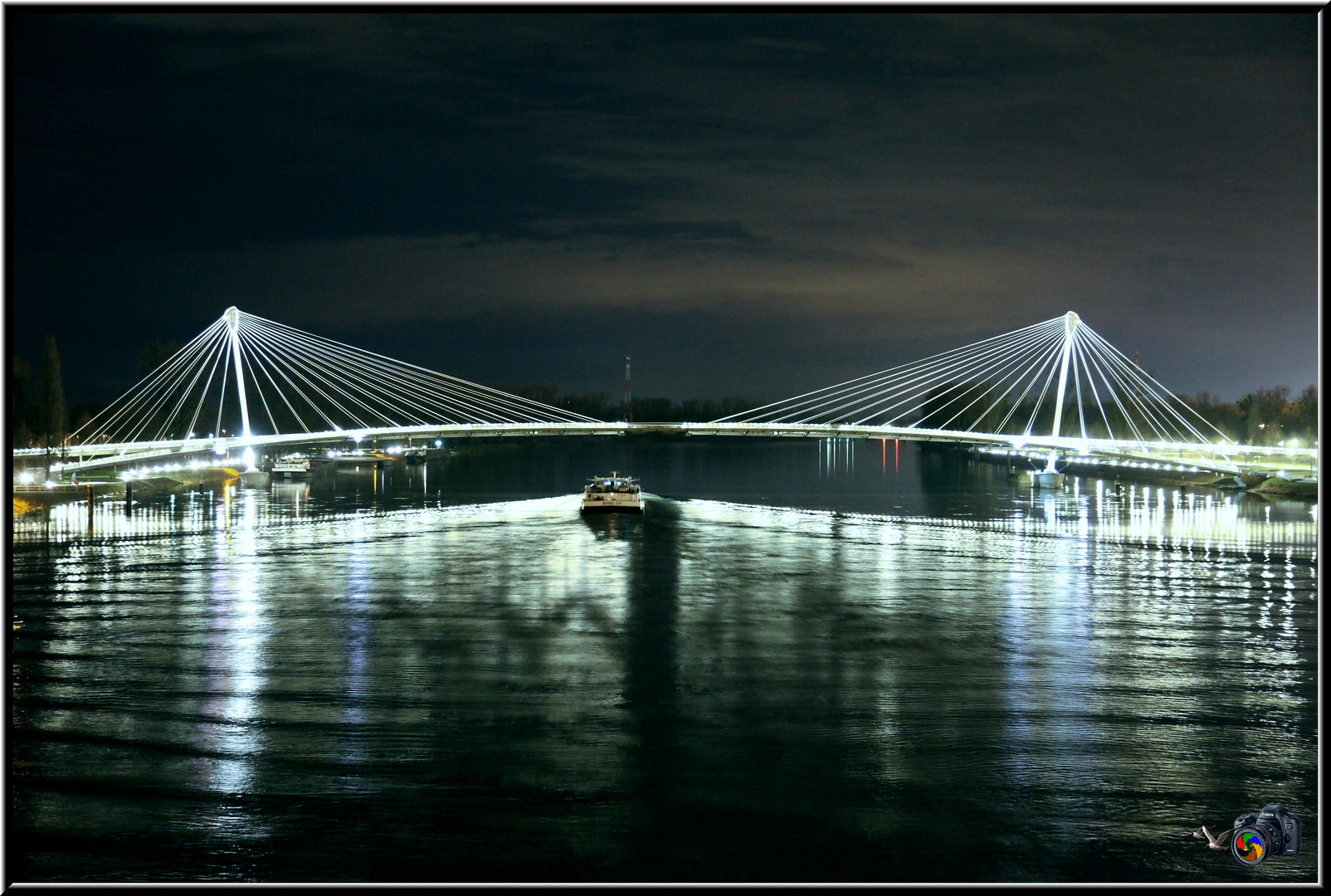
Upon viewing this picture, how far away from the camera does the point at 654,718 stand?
9.80 metres

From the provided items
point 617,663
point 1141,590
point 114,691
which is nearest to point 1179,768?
point 617,663

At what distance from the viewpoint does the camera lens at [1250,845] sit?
6418 mm

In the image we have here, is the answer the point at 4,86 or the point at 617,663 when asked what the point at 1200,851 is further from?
the point at 4,86

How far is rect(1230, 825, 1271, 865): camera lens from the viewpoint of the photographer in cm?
642

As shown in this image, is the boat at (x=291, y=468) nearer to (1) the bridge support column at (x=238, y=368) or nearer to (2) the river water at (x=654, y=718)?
(1) the bridge support column at (x=238, y=368)

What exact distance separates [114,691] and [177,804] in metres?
4.03

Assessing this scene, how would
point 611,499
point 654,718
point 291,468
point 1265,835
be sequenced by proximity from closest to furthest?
point 1265,835 < point 654,718 < point 611,499 < point 291,468

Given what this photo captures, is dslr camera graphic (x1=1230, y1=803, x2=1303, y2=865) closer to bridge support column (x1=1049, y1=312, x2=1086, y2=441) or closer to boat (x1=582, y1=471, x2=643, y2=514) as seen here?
boat (x1=582, y1=471, x2=643, y2=514)

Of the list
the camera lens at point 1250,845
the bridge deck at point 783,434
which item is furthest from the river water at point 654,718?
the bridge deck at point 783,434

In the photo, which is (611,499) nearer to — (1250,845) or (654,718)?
(654,718)

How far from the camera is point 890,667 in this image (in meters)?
11.9

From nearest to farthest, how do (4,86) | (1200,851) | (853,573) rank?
(4,86) → (1200,851) → (853,573)

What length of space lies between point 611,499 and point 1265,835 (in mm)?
33018

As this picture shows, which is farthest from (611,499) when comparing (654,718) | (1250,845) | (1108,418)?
(1108,418)
